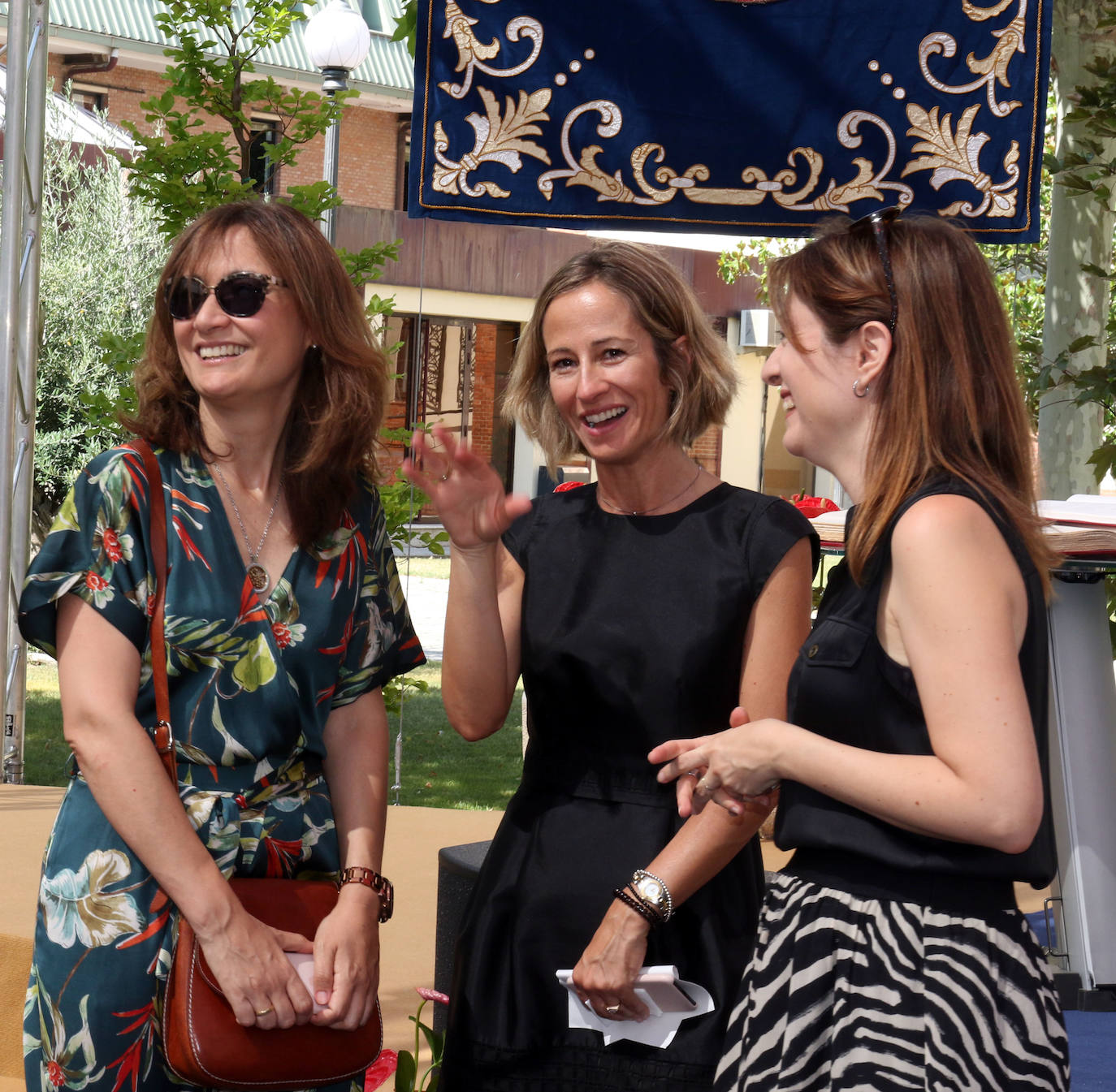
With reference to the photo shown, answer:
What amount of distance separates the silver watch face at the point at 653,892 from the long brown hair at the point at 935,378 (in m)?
0.60

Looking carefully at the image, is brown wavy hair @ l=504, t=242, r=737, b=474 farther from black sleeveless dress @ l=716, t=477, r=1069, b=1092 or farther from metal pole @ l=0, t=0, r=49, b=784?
metal pole @ l=0, t=0, r=49, b=784

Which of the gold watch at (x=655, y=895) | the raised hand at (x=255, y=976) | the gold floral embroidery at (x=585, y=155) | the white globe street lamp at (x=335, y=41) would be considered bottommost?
the raised hand at (x=255, y=976)

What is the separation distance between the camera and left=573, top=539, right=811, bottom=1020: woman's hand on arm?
2.02 m

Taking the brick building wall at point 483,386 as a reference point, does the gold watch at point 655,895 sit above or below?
below

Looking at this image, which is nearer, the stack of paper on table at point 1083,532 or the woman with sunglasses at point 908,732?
the woman with sunglasses at point 908,732

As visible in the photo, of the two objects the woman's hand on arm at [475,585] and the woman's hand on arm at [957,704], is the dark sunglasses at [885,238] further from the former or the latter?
the woman's hand on arm at [475,585]

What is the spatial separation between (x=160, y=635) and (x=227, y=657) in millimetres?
101

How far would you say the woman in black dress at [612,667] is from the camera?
2.07m

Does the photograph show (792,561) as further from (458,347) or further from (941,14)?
(458,347)

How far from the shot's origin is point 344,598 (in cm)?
215

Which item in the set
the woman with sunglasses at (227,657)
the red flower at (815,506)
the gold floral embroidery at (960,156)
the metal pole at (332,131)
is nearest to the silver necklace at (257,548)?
the woman with sunglasses at (227,657)

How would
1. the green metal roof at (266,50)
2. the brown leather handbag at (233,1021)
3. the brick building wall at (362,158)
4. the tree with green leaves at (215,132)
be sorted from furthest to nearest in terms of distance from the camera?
1. the brick building wall at (362,158)
2. the green metal roof at (266,50)
3. the tree with green leaves at (215,132)
4. the brown leather handbag at (233,1021)

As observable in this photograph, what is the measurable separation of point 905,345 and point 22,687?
456 centimetres

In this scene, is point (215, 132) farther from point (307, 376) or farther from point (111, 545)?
point (111, 545)
